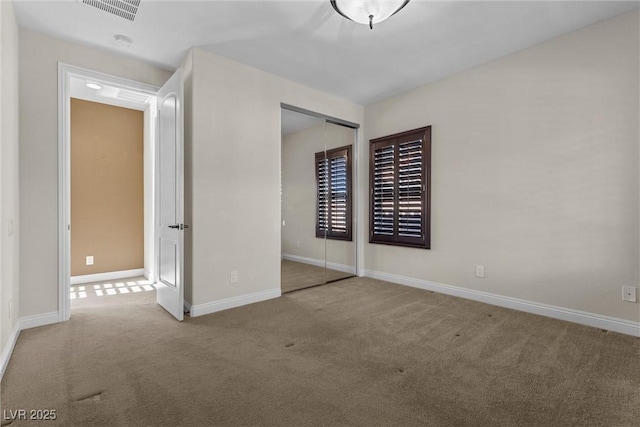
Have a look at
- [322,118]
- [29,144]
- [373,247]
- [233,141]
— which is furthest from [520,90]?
[29,144]

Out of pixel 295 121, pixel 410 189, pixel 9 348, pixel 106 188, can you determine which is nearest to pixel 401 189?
pixel 410 189

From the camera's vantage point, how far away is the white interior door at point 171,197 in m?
2.90

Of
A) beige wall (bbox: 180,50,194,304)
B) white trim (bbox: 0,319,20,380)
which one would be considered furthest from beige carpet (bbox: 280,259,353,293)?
white trim (bbox: 0,319,20,380)

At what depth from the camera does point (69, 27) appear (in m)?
2.70

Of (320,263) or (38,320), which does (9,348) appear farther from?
(320,263)

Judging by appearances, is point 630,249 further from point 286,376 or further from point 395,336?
point 286,376

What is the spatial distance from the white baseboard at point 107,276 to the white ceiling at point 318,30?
3165 mm

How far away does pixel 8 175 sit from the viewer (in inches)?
88.4

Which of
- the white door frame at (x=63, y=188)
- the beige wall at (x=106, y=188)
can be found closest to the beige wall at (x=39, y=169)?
the white door frame at (x=63, y=188)

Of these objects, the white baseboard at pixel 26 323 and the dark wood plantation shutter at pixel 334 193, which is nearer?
the white baseboard at pixel 26 323

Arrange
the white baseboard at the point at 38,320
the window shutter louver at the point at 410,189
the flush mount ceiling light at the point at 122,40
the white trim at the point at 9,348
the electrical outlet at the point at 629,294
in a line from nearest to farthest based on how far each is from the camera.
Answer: the white trim at the point at 9,348 < the electrical outlet at the point at 629,294 < the white baseboard at the point at 38,320 < the flush mount ceiling light at the point at 122,40 < the window shutter louver at the point at 410,189

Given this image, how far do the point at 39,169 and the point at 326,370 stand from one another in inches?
121

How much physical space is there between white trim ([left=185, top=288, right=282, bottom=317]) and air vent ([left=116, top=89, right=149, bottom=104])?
2.98 meters

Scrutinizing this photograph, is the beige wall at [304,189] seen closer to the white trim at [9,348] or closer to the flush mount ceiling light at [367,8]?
the flush mount ceiling light at [367,8]
